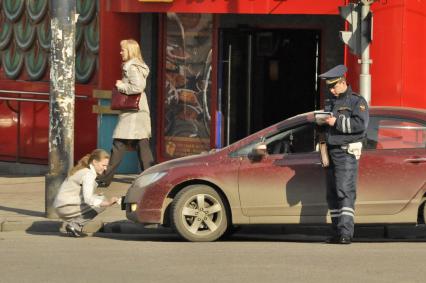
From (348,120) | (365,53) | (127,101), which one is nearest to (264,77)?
(127,101)

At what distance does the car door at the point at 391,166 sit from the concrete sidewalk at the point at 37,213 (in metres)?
2.55

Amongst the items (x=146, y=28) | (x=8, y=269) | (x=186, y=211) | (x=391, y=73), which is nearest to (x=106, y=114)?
(x=146, y=28)

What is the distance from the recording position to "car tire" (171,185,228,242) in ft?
39.9

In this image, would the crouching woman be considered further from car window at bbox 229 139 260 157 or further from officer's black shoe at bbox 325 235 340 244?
officer's black shoe at bbox 325 235 340 244

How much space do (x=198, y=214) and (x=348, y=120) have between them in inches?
69.5

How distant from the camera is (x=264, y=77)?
19266 millimetres

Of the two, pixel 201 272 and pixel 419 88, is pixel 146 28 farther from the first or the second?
pixel 201 272

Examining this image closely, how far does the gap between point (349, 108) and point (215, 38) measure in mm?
6874

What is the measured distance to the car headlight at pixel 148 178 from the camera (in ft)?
40.5

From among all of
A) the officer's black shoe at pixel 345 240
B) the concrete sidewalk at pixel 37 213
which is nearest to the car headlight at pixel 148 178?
the concrete sidewalk at pixel 37 213

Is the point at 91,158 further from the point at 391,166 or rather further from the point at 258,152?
the point at 391,166

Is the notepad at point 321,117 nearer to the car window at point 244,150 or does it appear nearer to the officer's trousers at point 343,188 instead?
the officer's trousers at point 343,188

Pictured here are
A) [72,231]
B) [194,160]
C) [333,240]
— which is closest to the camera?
[333,240]

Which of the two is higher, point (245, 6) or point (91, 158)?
point (245, 6)
